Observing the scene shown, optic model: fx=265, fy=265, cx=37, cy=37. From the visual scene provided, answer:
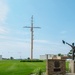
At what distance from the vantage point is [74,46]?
28.2 m

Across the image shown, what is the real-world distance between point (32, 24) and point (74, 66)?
70661 millimetres

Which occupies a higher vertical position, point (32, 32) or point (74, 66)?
point (32, 32)

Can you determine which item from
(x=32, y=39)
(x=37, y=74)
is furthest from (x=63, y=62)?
(x=32, y=39)

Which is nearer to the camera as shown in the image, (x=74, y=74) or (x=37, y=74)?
(x=37, y=74)

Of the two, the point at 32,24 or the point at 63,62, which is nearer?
the point at 63,62

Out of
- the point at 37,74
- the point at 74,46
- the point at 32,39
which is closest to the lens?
the point at 37,74

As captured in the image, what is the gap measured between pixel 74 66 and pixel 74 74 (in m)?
1.80

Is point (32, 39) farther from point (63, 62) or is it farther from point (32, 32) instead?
point (63, 62)

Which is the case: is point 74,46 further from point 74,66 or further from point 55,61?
point 55,61

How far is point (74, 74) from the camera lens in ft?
86.2

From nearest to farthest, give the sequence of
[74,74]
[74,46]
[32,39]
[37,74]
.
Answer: [37,74] < [74,74] < [74,46] < [32,39]

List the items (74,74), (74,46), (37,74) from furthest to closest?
1. (74,46)
2. (74,74)
3. (37,74)

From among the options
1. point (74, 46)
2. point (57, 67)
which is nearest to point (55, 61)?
point (57, 67)

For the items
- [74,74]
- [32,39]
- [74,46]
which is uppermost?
[32,39]
